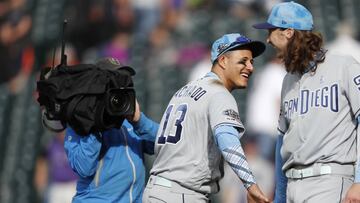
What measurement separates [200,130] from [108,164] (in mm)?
690

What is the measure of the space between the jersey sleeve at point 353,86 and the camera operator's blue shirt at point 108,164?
4.39 ft

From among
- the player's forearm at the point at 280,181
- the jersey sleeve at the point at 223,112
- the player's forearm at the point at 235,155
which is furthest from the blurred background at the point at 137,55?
the player's forearm at the point at 235,155

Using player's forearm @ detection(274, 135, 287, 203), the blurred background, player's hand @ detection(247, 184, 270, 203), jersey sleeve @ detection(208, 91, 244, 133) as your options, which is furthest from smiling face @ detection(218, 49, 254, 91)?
the blurred background

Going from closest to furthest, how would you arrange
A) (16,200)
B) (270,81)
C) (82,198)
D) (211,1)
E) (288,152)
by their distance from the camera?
1. (288,152)
2. (82,198)
3. (270,81)
4. (211,1)
5. (16,200)

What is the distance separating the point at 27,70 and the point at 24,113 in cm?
53

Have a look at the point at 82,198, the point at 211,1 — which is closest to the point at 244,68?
the point at 82,198

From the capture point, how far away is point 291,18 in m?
5.50

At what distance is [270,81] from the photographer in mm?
9109

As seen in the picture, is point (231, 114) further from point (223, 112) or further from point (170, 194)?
point (170, 194)

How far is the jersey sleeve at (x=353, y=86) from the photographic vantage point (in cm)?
523

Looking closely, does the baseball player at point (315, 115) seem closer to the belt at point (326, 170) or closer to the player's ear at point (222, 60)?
the belt at point (326, 170)

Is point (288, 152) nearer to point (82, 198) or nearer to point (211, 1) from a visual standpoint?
point (82, 198)

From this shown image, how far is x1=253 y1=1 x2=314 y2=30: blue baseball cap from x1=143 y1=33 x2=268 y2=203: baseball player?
0.19 m

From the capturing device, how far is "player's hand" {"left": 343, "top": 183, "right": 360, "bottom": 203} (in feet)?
16.5
